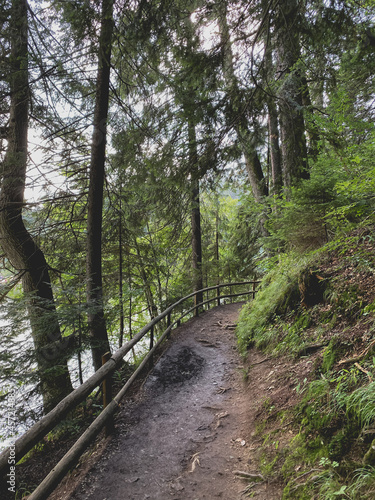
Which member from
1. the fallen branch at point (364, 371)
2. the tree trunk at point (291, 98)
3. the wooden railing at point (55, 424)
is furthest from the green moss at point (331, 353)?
the tree trunk at point (291, 98)

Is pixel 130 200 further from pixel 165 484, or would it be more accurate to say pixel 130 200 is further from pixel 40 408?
pixel 165 484

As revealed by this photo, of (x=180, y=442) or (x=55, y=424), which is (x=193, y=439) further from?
(x=55, y=424)

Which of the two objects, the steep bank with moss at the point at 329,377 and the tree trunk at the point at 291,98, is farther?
the tree trunk at the point at 291,98

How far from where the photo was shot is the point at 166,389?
4875 mm

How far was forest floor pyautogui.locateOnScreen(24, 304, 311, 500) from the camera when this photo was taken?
265 cm

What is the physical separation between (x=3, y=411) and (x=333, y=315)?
15.7 ft

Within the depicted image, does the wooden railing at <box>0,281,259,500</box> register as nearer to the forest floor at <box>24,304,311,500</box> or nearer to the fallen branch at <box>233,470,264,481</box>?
the forest floor at <box>24,304,311,500</box>

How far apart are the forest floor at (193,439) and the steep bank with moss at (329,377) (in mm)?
157

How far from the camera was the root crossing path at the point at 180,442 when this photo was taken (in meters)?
2.67

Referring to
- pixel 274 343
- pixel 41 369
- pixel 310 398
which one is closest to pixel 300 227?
pixel 274 343

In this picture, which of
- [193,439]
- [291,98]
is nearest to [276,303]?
[193,439]

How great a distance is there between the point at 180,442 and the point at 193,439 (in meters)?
0.18

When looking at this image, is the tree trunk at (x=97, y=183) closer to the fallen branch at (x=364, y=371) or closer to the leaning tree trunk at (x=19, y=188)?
the leaning tree trunk at (x=19, y=188)

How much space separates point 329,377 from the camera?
276 cm
